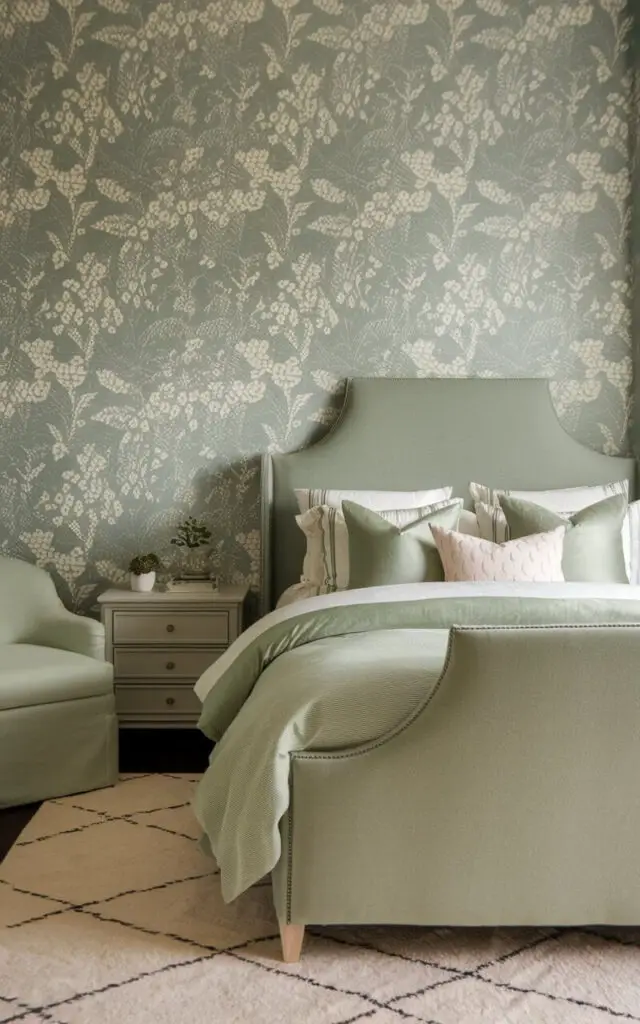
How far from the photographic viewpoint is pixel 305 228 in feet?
13.9

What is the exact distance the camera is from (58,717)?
3.30 m

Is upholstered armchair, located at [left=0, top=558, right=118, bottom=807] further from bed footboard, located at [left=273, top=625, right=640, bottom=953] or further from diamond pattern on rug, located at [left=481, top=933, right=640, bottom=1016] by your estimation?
diamond pattern on rug, located at [left=481, top=933, right=640, bottom=1016]

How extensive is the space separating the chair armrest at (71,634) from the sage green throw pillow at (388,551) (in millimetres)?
883

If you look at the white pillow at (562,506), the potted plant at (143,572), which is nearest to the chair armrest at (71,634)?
the potted plant at (143,572)

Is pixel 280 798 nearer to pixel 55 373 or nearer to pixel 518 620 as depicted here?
pixel 518 620

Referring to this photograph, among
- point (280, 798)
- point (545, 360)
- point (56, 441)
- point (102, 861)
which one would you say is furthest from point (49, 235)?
point (280, 798)

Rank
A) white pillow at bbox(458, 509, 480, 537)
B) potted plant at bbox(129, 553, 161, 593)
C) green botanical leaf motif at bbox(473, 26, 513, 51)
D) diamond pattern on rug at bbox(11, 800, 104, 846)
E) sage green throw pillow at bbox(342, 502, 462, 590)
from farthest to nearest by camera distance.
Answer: green botanical leaf motif at bbox(473, 26, 513, 51) < potted plant at bbox(129, 553, 161, 593) < white pillow at bbox(458, 509, 480, 537) < sage green throw pillow at bbox(342, 502, 462, 590) < diamond pattern on rug at bbox(11, 800, 104, 846)

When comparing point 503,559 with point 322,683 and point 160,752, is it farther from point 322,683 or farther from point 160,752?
point 160,752

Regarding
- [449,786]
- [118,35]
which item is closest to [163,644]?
[449,786]

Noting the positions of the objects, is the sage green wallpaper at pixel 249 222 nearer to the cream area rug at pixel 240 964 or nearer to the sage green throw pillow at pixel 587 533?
the sage green throw pillow at pixel 587 533

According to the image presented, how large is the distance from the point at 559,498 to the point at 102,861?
7.02 feet

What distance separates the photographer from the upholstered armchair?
3207 mm

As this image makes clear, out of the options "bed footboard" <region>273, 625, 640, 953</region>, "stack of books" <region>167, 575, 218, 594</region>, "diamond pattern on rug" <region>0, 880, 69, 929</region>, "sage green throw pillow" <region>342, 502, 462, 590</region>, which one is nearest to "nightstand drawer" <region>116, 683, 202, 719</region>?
"stack of books" <region>167, 575, 218, 594</region>

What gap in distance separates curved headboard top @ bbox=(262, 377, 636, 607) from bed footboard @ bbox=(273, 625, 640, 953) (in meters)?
2.08
